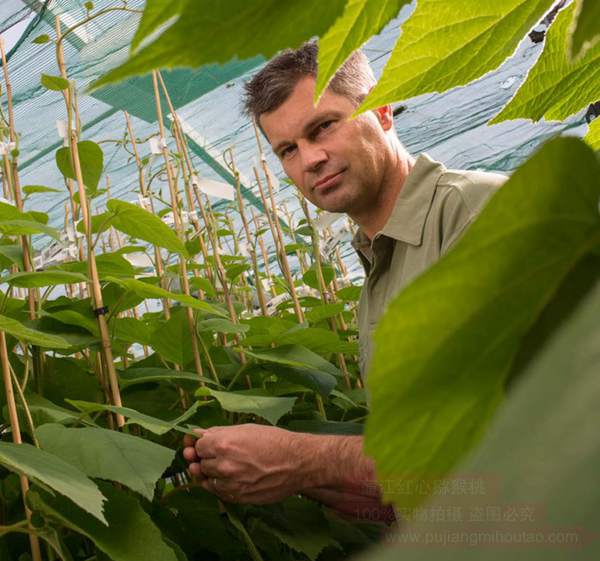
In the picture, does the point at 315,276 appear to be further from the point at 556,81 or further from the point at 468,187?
the point at 556,81

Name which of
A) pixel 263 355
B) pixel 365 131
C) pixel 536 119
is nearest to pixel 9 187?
pixel 263 355

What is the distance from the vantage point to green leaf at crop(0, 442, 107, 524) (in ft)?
Answer: 2.05

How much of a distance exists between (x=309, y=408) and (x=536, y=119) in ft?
4.33

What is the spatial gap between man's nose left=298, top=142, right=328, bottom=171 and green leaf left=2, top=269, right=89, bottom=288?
0.65m

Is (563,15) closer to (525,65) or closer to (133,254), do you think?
(133,254)

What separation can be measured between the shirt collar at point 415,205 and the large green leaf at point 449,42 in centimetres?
117

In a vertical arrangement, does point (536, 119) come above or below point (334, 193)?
above

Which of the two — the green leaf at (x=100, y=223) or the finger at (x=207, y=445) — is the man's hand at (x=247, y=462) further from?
the green leaf at (x=100, y=223)

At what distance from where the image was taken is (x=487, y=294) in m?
0.10

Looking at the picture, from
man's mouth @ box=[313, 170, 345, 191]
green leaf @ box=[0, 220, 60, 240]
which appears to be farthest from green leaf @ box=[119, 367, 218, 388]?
man's mouth @ box=[313, 170, 345, 191]

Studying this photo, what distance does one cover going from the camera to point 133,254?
1.91 meters

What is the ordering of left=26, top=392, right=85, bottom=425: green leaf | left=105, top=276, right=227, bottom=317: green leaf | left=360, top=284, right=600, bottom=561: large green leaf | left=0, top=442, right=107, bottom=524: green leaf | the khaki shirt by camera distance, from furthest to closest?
the khaki shirt → left=105, top=276, right=227, bottom=317: green leaf → left=26, top=392, right=85, bottom=425: green leaf → left=0, top=442, right=107, bottom=524: green leaf → left=360, top=284, right=600, bottom=561: large green leaf

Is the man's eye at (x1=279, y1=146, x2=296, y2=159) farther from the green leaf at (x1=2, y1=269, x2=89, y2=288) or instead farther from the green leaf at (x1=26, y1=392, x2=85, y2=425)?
the green leaf at (x1=26, y1=392, x2=85, y2=425)

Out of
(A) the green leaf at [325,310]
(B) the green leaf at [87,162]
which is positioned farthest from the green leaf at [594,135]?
(A) the green leaf at [325,310]
